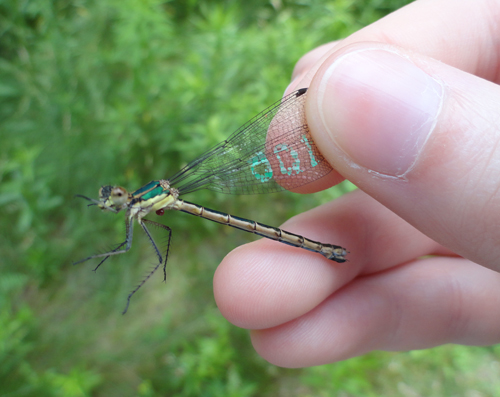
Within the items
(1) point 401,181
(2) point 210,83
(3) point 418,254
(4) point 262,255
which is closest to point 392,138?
(1) point 401,181

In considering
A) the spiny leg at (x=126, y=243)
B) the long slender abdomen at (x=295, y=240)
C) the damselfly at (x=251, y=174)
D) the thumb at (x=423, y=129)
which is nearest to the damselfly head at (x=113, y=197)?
the damselfly at (x=251, y=174)

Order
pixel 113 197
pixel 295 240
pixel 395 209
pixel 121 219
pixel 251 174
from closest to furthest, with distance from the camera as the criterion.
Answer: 1. pixel 395 209
2. pixel 113 197
3. pixel 295 240
4. pixel 251 174
5. pixel 121 219

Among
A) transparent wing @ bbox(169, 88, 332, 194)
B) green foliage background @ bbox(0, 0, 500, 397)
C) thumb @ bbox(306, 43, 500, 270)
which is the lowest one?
green foliage background @ bbox(0, 0, 500, 397)

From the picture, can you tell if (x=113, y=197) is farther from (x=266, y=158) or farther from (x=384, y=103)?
(x=384, y=103)

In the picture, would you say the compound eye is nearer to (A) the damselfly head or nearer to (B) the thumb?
(A) the damselfly head

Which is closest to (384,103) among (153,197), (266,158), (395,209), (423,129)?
(423,129)

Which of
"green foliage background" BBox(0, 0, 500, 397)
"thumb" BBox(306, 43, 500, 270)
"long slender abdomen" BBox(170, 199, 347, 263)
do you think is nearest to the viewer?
"thumb" BBox(306, 43, 500, 270)

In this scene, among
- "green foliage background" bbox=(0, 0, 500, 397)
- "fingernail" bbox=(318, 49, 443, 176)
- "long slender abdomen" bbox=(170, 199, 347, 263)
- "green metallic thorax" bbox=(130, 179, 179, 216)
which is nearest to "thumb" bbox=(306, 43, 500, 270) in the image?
"fingernail" bbox=(318, 49, 443, 176)
